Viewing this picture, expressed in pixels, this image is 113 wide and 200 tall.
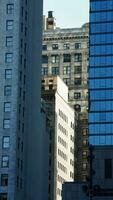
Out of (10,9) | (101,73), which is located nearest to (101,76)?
(101,73)

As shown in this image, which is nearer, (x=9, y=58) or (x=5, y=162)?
(x=5, y=162)

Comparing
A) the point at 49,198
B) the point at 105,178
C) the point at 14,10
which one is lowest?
the point at 49,198

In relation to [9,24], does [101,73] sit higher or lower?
lower

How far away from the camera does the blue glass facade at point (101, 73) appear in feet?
511

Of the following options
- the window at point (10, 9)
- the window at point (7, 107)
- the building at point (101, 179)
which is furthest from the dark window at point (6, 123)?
the window at point (10, 9)

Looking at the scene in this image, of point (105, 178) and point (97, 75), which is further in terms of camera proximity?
point (97, 75)

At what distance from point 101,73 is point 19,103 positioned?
2401cm

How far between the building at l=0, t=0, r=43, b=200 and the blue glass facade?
13.0 meters

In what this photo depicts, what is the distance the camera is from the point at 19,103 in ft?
480

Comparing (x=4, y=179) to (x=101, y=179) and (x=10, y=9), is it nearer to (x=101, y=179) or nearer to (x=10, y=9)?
(x=101, y=179)

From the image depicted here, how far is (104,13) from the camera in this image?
164125 mm

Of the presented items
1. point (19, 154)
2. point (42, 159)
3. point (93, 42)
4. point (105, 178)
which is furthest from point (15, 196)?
point (93, 42)

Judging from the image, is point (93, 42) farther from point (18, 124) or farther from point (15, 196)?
point (15, 196)

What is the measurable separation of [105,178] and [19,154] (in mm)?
18412
